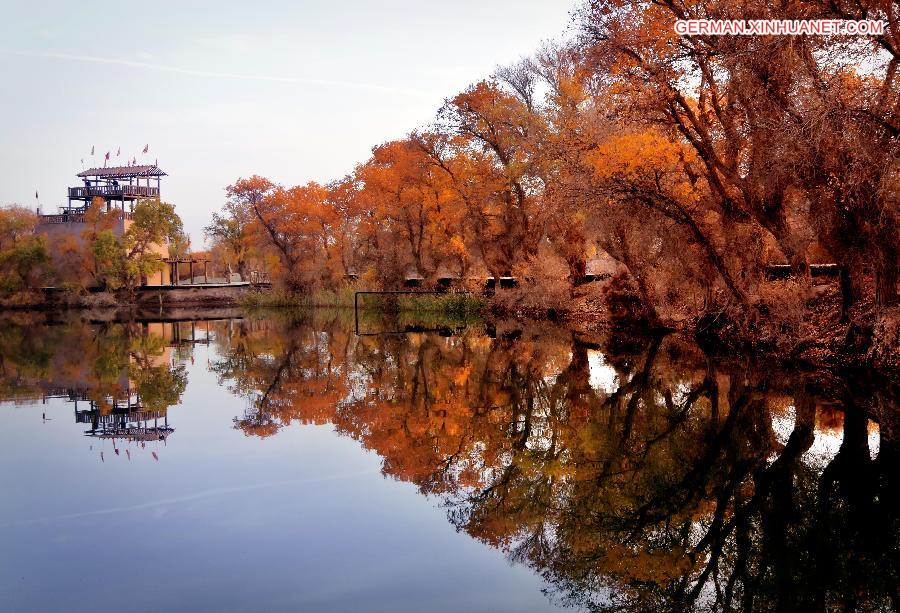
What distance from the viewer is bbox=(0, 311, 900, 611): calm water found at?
6598 mm

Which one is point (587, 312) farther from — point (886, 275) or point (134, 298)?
point (134, 298)

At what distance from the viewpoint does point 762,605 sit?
5.93 metres

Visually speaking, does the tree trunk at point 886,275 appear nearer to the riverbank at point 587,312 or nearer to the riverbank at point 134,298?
the riverbank at point 587,312

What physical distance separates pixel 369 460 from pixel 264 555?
12.7ft

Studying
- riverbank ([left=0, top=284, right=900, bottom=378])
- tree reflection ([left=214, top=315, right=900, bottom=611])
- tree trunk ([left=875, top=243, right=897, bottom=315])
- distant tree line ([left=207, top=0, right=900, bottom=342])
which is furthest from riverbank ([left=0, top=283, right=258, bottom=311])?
tree trunk ([left=875, top=243, right=897, bottom=315])

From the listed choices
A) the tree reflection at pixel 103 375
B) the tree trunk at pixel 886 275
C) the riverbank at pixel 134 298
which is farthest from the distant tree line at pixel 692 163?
the riverbank at pixel 134 298

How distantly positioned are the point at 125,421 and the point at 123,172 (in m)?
67.2

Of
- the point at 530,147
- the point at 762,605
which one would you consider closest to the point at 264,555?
the point at 762,605

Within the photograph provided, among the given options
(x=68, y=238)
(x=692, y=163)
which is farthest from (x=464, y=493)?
(x=68, y=238)

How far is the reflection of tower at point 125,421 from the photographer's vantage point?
13.5 metres

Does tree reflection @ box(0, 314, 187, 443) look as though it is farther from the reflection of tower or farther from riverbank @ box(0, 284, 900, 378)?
riverbank @ box(0, 284, 900, 378)

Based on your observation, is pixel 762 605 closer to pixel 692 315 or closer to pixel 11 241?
pixel 692 315

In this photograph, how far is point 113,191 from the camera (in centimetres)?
7300

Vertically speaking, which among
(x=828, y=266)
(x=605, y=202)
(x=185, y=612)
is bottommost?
(x=185, y=612)
